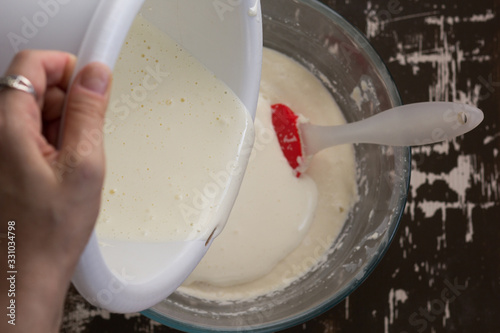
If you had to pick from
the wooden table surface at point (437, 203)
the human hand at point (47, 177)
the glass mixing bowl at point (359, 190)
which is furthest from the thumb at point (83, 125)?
the wooden table surface at point (437, 203)

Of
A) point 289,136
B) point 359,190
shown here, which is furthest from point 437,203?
point 289,136

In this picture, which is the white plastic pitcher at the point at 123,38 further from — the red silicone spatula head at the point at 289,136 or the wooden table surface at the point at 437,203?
the wooden table surface at the point at 437,203

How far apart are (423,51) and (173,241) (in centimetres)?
65

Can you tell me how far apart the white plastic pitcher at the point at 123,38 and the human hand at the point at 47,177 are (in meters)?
0.02

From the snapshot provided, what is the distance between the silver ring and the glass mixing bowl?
48 cm

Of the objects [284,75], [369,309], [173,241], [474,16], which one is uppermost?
[474,16]

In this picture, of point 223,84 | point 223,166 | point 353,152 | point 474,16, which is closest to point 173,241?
point 223,166

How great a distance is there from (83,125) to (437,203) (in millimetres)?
747

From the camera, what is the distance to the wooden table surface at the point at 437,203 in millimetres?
982

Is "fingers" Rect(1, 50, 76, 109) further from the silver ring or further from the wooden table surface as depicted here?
the wooden table surface

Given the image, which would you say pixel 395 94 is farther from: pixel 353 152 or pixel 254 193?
pixel 254 193

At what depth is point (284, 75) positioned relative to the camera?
100 cm

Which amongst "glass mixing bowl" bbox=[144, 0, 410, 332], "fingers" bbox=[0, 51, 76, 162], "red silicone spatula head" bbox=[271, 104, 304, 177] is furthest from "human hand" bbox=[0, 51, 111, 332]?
"red silicone spatula head" bbox=[271, 104, 304, 177]

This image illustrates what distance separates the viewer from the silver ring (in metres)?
0.45
